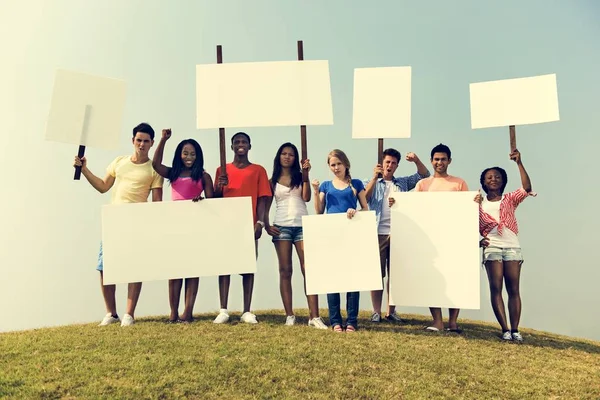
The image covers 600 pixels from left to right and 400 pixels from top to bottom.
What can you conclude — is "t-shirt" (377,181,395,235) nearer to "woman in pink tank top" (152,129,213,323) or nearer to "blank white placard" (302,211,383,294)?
"blank white placard" (302,211,383,294)

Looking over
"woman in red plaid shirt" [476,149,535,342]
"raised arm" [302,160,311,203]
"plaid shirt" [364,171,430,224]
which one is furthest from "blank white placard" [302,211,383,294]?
"woman in red plaid shirt" [476,149,535,342]

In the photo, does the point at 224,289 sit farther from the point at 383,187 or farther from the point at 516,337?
the point at 516,337

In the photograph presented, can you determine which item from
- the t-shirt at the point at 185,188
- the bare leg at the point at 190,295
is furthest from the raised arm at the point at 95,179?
the bare leg at the point at 190,295

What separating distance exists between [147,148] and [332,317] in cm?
423

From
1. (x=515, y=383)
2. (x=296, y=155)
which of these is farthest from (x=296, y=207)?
(x=515, y=383)

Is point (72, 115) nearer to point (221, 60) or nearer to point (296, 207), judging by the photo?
point (221, 60)

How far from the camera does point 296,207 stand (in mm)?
8570

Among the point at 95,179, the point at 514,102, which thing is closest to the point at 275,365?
the point at 95,179

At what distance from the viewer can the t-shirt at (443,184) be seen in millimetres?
8922

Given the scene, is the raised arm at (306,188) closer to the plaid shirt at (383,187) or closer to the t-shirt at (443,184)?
the plaid shirt at (383,187)

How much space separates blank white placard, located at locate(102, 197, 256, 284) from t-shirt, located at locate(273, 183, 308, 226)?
0.49 metres

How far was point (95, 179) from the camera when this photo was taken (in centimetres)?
889

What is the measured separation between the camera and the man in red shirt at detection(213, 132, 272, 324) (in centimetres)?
872

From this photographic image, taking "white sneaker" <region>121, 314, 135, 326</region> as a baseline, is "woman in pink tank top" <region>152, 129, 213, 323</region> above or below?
above
